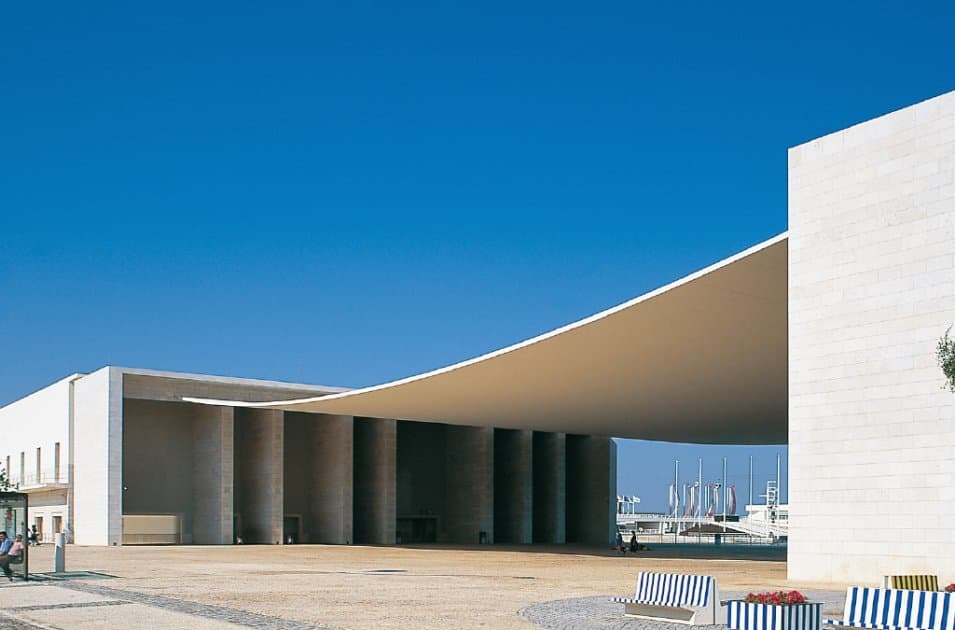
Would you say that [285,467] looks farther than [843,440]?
Yes

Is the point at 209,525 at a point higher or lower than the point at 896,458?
lower

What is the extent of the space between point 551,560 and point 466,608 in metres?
16.5

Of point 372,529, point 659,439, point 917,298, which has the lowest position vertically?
point 372,529

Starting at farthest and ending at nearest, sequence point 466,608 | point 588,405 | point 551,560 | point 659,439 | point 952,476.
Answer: point 659,439 < point 588,405 < point 551,560 < point 952,476 < point 466,608

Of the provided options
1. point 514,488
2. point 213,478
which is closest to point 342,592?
point 213,478

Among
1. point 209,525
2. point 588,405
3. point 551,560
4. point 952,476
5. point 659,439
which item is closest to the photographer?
point 952,476

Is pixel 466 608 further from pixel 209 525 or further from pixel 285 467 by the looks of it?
pixel 285 467

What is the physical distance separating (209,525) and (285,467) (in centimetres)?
530

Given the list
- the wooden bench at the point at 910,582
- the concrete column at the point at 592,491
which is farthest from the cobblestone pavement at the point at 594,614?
the concrete column at the point at 592,491

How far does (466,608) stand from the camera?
14.1 meters

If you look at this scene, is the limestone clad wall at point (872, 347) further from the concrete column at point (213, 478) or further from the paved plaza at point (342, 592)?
the concrete column at point (213, 478)

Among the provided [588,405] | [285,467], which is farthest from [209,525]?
[588,405]

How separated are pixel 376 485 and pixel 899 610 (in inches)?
1391

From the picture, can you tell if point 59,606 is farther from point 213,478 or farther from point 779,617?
point 213,478
